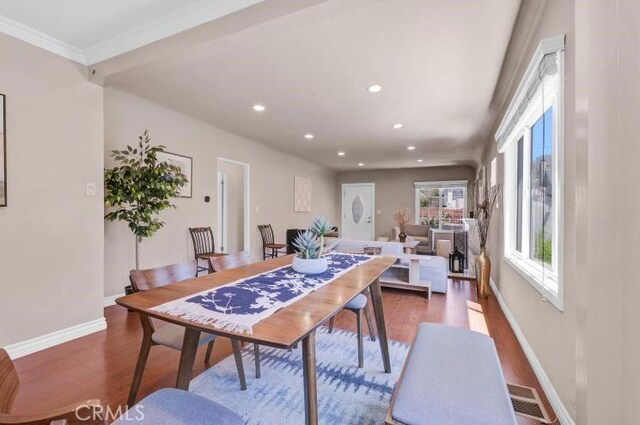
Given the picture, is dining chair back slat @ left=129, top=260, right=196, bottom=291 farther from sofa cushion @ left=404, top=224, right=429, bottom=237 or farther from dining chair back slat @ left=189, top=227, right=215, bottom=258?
sofa cushion @ left=404, top=224, right=429, bottom=237

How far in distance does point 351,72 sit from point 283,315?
2504mm

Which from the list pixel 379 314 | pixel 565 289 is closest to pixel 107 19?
pixel 379 314

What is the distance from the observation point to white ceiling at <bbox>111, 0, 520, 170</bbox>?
2.02 metres

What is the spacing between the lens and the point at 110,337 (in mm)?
2586

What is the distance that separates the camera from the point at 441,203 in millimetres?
8734

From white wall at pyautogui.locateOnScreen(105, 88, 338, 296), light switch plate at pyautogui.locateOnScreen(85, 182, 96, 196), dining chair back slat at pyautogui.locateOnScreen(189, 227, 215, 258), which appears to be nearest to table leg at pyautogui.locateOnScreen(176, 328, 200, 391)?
light switch plate at pyautogui.locateOnScreen(85, 182, 96, 196)

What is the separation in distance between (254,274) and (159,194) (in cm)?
201

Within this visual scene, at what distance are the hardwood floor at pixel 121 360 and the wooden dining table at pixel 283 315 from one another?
2.74 feet

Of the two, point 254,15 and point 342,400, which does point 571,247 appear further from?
point 254,15

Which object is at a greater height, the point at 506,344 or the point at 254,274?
the point at 254,274

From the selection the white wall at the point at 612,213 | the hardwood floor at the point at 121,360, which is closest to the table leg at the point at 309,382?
the white wall at the point at 612,213

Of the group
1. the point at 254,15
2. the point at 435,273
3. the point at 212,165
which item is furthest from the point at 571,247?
the point at 212,165

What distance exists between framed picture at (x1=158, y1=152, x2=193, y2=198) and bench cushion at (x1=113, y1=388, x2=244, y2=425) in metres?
3.48

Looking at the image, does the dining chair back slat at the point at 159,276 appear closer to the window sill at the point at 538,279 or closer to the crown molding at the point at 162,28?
the crown molding at the point at 162,28
